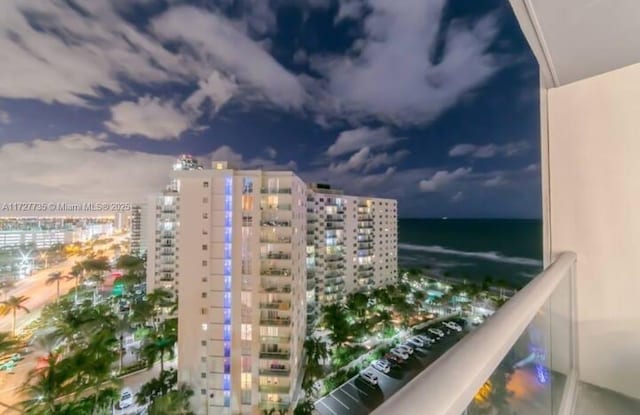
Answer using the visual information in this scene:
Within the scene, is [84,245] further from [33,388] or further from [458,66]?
[458,66]

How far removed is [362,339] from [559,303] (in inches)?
447

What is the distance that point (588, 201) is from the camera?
1.29m

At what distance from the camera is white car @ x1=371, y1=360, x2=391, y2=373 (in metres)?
9.59

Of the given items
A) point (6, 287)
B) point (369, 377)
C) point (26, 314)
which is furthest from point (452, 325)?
point (26, 314)

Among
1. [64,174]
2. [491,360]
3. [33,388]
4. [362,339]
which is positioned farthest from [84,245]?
[491,360]

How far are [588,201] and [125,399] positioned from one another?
12363 millimetres

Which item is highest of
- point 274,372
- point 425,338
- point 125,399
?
point 274,372

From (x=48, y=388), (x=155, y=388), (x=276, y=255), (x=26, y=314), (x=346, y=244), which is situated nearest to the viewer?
(x=48, y=388)

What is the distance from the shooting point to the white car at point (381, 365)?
31.4ft

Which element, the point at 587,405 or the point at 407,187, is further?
the point at 407,187

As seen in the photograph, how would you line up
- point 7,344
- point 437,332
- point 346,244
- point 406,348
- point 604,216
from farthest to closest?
point 346,244
point 437,332
point 406,348
point 7,344
point 604,216

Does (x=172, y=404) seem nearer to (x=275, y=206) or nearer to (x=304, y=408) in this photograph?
(x=304, y=408)

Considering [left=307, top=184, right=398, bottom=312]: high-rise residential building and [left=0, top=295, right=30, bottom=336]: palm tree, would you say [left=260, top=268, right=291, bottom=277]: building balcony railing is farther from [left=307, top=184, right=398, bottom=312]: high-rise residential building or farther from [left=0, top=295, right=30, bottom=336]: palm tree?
[left=0, top=295, right=30, bottom=336]: palm tree

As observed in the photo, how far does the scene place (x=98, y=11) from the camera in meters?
7.84
